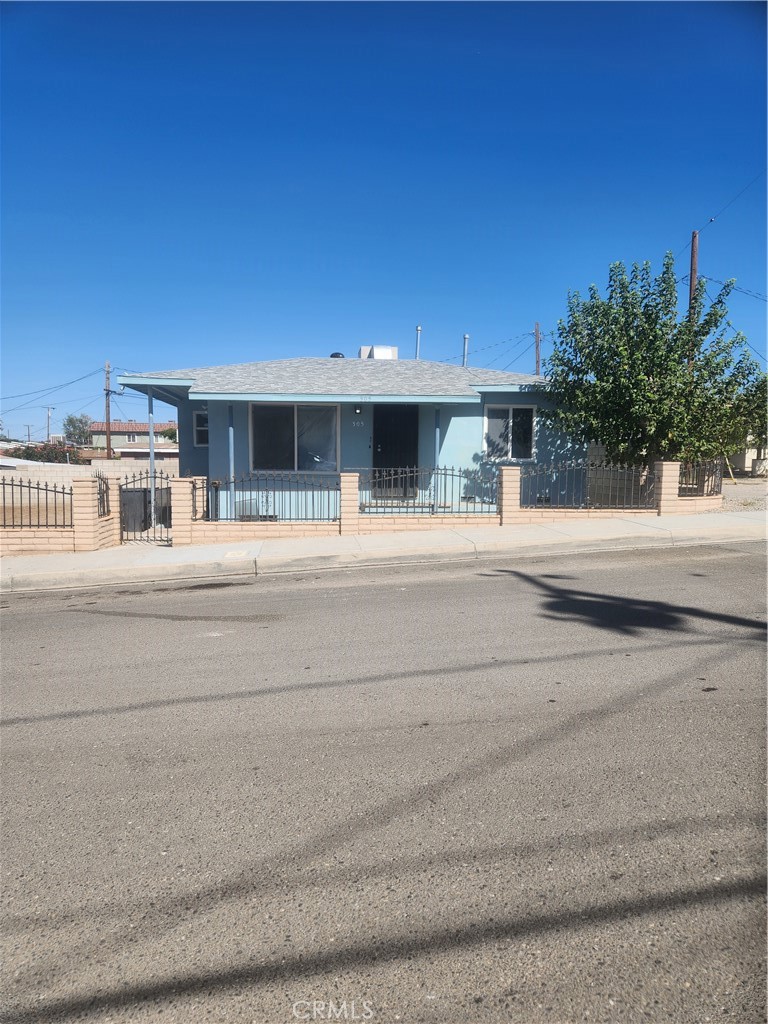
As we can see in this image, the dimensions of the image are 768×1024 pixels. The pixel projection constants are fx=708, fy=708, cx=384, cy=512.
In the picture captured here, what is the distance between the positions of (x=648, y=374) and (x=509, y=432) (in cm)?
334

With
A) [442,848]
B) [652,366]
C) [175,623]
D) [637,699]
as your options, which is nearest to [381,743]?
[442,848]

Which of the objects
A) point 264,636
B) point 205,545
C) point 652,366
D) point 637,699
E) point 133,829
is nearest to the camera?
point 133,829

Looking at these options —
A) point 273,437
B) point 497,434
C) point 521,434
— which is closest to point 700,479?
point 521,434

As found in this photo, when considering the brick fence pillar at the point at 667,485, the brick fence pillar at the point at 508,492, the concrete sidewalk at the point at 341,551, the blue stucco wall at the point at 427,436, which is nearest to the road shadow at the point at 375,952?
the concrete sidewalk at the point at 341,551

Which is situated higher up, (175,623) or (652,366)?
(652,366)

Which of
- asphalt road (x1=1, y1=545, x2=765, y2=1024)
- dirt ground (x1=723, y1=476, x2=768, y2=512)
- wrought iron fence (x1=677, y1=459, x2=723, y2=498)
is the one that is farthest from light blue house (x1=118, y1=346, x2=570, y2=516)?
asphalt road (x1=1, y1=545, x2=765, y2=1024)

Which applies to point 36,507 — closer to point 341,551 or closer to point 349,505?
point 349,505

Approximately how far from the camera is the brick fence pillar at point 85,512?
1163 centimetres

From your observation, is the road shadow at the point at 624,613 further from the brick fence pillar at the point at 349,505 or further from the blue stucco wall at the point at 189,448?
the blue stucco wall at the point at 189,448

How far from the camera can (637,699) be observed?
453 cm

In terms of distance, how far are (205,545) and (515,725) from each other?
906cm

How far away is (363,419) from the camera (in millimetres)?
15922

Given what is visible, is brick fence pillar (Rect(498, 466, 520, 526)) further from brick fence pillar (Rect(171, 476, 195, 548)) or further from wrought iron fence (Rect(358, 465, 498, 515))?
brick fence pillar (Rect(171, 476, 195, 548))

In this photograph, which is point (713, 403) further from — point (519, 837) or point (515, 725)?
point (519, 837)
